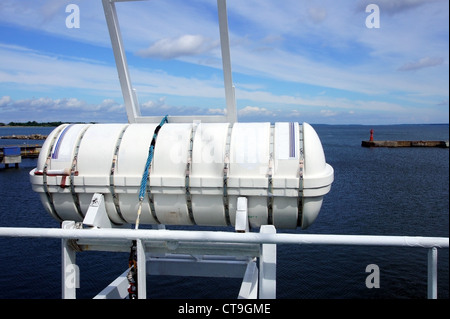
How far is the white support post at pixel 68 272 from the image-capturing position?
411 centimetres

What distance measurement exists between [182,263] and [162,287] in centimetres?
917

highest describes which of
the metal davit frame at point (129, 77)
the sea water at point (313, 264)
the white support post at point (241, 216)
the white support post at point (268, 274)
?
the metal davit frame at point (129, 77)

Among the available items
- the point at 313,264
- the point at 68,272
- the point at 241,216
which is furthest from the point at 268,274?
the point at 313,264

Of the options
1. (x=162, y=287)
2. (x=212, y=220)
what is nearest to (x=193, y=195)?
(x=212, y=220)

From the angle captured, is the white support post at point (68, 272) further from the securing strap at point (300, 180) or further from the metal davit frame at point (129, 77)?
the securing strap at point (300, 180)

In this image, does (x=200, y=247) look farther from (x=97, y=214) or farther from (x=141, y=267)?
(x=97, y=214)

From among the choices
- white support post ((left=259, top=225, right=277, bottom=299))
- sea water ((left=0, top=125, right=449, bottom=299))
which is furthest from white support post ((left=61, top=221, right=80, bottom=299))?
sea water ((left=0, top=125, right=449, bottom=299))

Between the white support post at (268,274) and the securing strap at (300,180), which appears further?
the securing strap at (300,180)

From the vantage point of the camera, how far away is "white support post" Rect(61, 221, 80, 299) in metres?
4.11

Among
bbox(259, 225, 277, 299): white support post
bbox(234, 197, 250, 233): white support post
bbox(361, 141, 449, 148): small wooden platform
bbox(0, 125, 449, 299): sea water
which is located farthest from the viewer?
bbox(361, 141, 449, 148): small wooden platform

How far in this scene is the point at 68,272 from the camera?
14.0 ft

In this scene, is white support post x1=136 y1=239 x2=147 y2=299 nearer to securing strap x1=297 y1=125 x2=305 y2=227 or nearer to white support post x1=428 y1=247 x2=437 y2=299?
securing strap x1=297 y1=125 x2=305 y2=227

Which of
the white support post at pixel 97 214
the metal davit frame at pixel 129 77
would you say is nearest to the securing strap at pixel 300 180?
the metal davit frame at pixel 129 77
